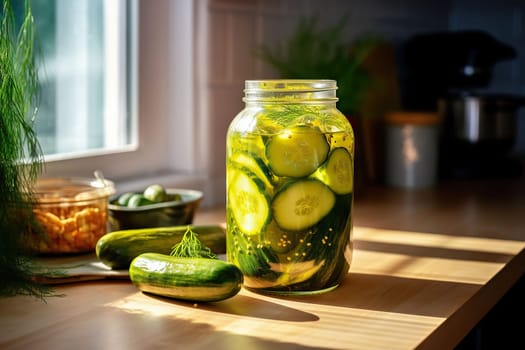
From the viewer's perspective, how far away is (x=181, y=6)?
1767mm

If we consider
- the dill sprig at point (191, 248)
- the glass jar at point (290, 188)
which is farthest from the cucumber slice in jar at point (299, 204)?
the dill sprig at point (191, 248)

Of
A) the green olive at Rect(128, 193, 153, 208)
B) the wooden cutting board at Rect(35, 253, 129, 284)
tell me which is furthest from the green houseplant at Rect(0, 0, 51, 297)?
the green olive at Rect(128, 193, 153, 208)

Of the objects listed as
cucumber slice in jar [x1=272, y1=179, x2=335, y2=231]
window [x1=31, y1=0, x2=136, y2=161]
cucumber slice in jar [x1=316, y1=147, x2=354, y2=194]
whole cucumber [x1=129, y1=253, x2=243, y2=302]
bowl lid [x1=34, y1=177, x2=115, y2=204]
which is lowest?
whole cucumber [x1=129, y1=253, x2=243, y2=302]

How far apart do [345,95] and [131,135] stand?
49 centimetres

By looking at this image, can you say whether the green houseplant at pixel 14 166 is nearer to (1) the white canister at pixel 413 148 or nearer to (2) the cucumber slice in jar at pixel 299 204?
(2) the cucumber slice in jar at pixel 299 204

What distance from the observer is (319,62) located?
1.88 metres

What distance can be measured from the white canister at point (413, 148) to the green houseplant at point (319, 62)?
0.14m

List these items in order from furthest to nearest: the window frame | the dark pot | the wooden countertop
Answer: the dark pot → the window frame → the wooden countertop

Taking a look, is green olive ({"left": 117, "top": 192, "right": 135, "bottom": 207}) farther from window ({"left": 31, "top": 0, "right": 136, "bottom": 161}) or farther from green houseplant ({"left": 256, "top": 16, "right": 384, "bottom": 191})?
green houseplant ({"left": 256, "top": 16, "right": 384, "bottom": 191})

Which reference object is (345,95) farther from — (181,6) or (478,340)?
(478,340)

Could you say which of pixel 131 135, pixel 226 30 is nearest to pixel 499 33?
pixel 226 30

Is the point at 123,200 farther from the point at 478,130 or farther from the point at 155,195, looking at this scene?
the point at 478,130

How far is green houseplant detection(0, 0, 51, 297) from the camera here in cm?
101

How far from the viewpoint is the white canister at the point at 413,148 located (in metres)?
2.09
